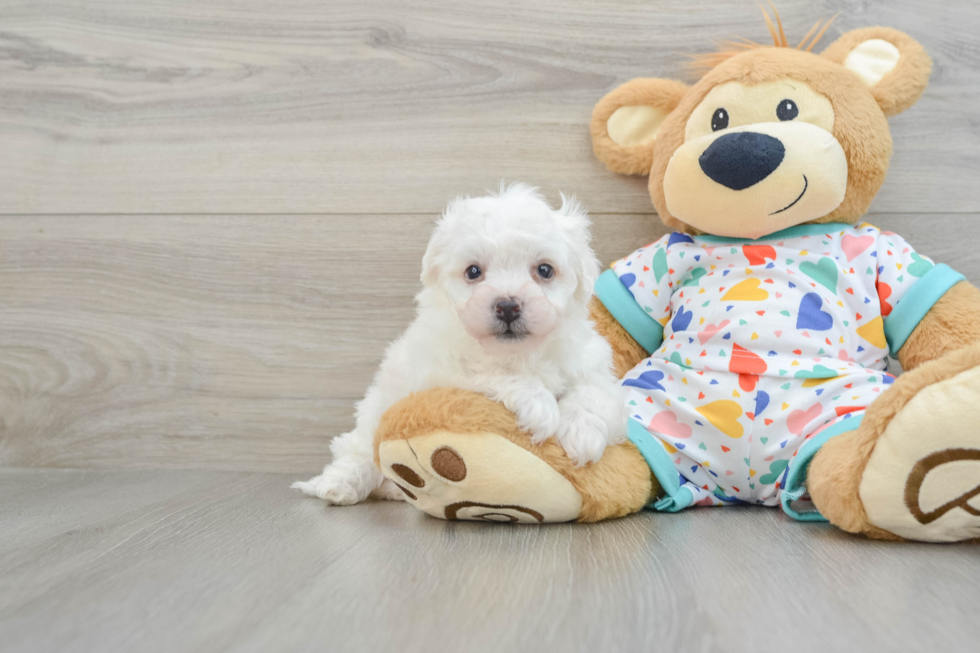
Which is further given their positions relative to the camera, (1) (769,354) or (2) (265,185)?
(2) (265,185)

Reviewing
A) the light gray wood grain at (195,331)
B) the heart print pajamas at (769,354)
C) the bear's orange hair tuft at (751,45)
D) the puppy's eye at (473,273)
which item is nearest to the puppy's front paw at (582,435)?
the heart print pajamas at (769,354)

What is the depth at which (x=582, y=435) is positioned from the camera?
0.85 m

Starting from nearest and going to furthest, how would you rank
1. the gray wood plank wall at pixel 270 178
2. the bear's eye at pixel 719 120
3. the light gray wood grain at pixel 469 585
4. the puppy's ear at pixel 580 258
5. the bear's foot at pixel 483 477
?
the light gray wood grain at pixel 469 585 → the bear's foot at pixel 483 477 → the puppy's ear at pixel 580 258 → the bear's eye at pixel 719 120 → the gray wood plank wall at pixel 270 178

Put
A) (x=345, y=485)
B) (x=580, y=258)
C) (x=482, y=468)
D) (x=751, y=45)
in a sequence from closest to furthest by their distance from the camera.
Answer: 1. (x=482, y=468)
2. (x=580, y=258)
3. (x=345, y=485)
4. (x=751, y=45)

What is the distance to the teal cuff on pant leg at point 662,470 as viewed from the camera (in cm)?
95

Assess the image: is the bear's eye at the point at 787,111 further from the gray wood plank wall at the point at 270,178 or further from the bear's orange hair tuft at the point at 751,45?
the gray wood plank wall at the point at 270,178

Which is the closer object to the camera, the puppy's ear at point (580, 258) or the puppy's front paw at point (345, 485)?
the puppy's ear at point (580, 258)

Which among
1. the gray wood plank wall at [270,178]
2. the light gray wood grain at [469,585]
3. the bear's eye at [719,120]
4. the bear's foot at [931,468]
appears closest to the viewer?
the light gray wood grain at [469,585]

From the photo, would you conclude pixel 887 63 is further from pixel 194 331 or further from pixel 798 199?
pixel 194 331

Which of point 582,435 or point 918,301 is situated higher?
point 918,301

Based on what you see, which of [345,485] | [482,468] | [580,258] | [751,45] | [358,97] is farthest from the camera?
[358,97]

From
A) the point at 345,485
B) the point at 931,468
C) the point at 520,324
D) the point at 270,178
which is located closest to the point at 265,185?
the point at 270,178

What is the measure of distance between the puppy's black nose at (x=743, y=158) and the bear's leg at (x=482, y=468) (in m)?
0.44

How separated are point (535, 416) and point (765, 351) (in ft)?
1.20
